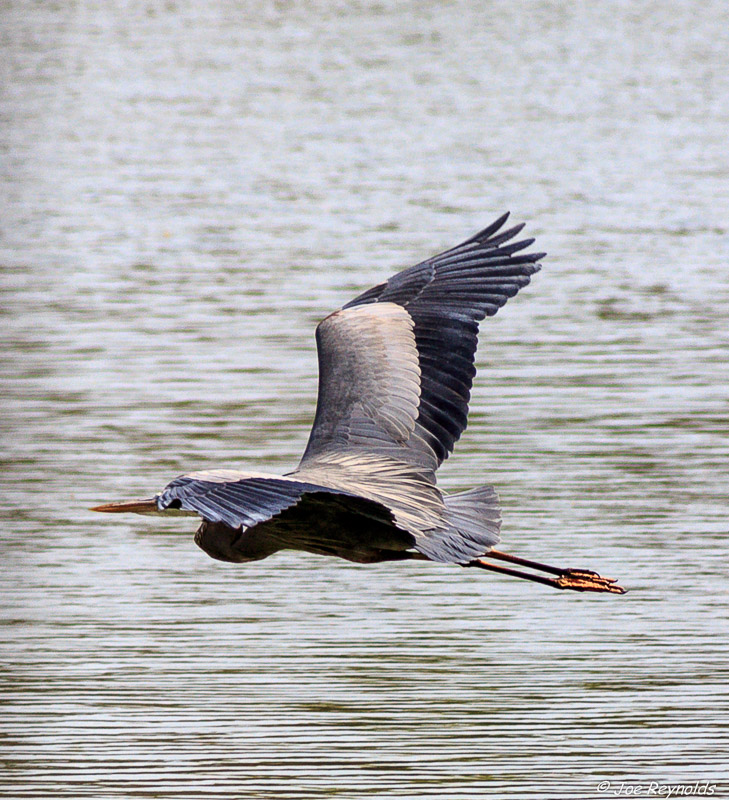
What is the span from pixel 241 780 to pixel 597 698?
128cm

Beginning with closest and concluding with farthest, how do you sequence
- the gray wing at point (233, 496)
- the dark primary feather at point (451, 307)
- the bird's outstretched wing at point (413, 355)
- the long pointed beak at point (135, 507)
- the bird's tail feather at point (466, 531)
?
the gray wing at point (233, 496) → the bird's tail feather at point (466, 531) → the long pointed beak at point (135, 507) → the bird's outstretched wing at point (413, 355) → the dark primary feather at point (451, 307)

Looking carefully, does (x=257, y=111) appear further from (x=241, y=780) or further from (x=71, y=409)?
(x=241, y=780)

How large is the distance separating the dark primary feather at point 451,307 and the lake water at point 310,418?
3.18ft

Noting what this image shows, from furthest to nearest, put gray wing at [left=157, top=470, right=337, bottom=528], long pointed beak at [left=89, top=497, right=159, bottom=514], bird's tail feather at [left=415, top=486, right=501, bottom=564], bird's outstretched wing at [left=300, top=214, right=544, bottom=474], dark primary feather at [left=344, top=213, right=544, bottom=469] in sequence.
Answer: dark primary feather at [left=344, top=213, right=544, bottom=469] → bird's outstretched wing at [left=300, top=214, right=544, bottom=474] → long pointed beak at [left=89, top=497, right=159, bottom=514] → bird's tail feather at [left=415, top=486, right=501, bottom=564] → gray wing at [left=157, top=470, right=337, bottom=528]

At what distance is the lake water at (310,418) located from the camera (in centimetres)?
630

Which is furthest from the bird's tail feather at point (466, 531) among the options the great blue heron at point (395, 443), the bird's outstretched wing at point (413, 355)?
the bird's outstretched wing at point (413, 355)

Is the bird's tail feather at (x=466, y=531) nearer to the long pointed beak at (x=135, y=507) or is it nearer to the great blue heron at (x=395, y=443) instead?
the great blue heron at (x=395, y=443)

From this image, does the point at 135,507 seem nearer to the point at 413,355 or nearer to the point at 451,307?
the point at 413,355

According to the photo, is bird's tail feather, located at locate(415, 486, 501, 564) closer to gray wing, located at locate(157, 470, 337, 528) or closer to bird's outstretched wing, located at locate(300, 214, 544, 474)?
bird's outstretched wing, located at locate(300, 214, 544, 474)

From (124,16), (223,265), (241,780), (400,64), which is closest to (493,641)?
(241,780)

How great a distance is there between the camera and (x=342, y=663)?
22.6 feet

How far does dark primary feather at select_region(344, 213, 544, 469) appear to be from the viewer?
6250mm

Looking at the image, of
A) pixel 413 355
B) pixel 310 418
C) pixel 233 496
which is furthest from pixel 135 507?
pixel 310 418

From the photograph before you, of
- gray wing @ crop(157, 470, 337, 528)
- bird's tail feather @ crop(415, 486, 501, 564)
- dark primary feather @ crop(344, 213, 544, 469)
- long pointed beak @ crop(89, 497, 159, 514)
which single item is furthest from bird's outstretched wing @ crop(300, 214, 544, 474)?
gray wing @ crop(157, 470, 337, 528)
